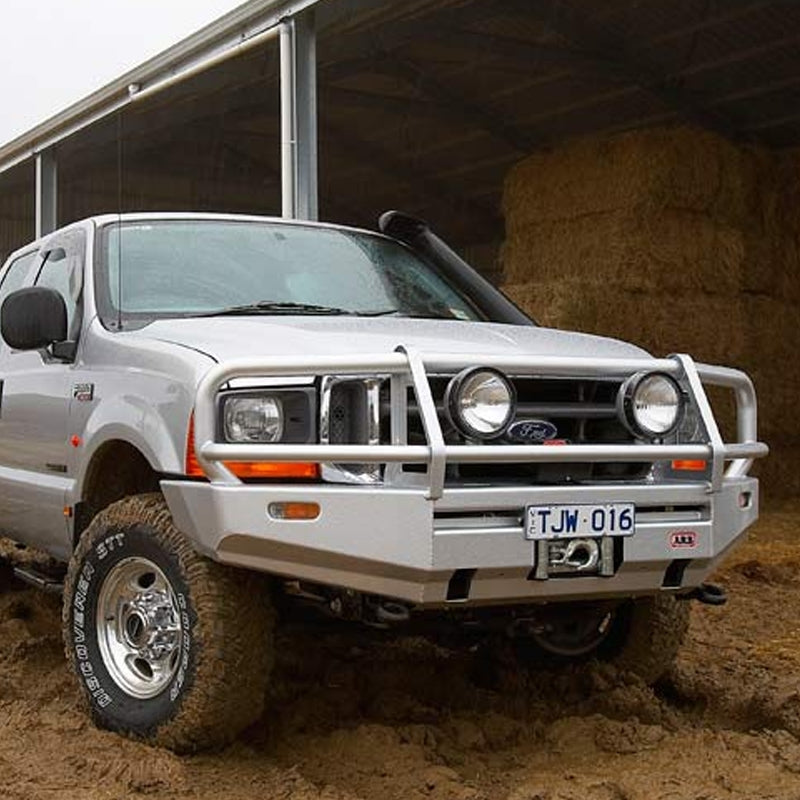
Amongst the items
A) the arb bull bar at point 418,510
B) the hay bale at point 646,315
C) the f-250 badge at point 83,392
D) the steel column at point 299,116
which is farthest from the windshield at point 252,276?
the hay bale at point 646,315

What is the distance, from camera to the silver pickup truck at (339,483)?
3416 millimetres

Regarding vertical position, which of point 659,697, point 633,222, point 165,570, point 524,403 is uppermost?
point 633,222

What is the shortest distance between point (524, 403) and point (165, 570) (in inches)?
45.1

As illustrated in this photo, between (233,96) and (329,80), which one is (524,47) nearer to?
(329,80)

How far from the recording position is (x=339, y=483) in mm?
3484

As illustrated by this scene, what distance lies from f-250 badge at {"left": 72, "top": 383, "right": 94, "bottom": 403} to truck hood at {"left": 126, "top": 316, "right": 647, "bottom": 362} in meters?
0.28

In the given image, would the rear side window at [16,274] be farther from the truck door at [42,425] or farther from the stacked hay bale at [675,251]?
the stacked hay bale at [675,251]

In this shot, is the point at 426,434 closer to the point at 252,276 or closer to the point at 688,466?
the point at 688,466

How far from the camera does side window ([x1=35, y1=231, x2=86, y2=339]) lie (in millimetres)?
4739

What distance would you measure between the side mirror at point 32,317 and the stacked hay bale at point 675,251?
5891 mm

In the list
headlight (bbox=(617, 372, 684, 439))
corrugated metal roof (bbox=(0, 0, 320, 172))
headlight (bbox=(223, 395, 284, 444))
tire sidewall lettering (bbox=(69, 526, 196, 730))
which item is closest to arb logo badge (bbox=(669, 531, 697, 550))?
headlight (bbox=(617, 372, 684, 439))

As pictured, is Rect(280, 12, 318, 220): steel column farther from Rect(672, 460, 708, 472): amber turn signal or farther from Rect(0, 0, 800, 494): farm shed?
Rect(672, 460, 708, 472): amber turn signal

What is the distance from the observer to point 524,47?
1030cm

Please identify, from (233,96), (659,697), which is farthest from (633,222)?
(659,697)
